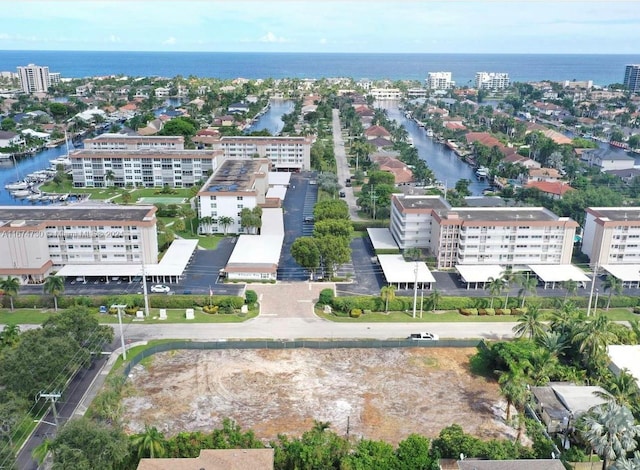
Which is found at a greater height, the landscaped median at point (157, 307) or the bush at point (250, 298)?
the bush at point (250, 298)

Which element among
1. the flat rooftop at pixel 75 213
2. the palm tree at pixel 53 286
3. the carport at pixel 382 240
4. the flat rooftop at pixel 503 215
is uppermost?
the flat rooftop at pixel 503 215

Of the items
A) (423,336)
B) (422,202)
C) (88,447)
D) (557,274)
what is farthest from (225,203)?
(88,447)

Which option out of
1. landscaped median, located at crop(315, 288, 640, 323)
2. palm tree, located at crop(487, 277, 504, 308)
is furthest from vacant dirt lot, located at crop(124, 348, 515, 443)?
palm tree, located at crop(487, 277, 504, 308)

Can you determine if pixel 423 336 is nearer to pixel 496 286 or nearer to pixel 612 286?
pixel 496 286

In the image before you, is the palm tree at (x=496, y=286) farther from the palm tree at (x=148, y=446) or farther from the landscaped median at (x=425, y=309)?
the palm tree at (x=148, y=446)

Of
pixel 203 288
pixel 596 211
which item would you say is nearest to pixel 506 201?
pixel 596 211

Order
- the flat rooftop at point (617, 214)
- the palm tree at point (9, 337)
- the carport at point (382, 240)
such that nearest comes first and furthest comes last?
the palm tree at point (9, 337)
the flat rooftop at point (617, 214)
the carport at point (382, 240)

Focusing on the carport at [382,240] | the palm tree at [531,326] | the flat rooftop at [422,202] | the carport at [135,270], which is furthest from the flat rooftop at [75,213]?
the palm tree at [531,326]
